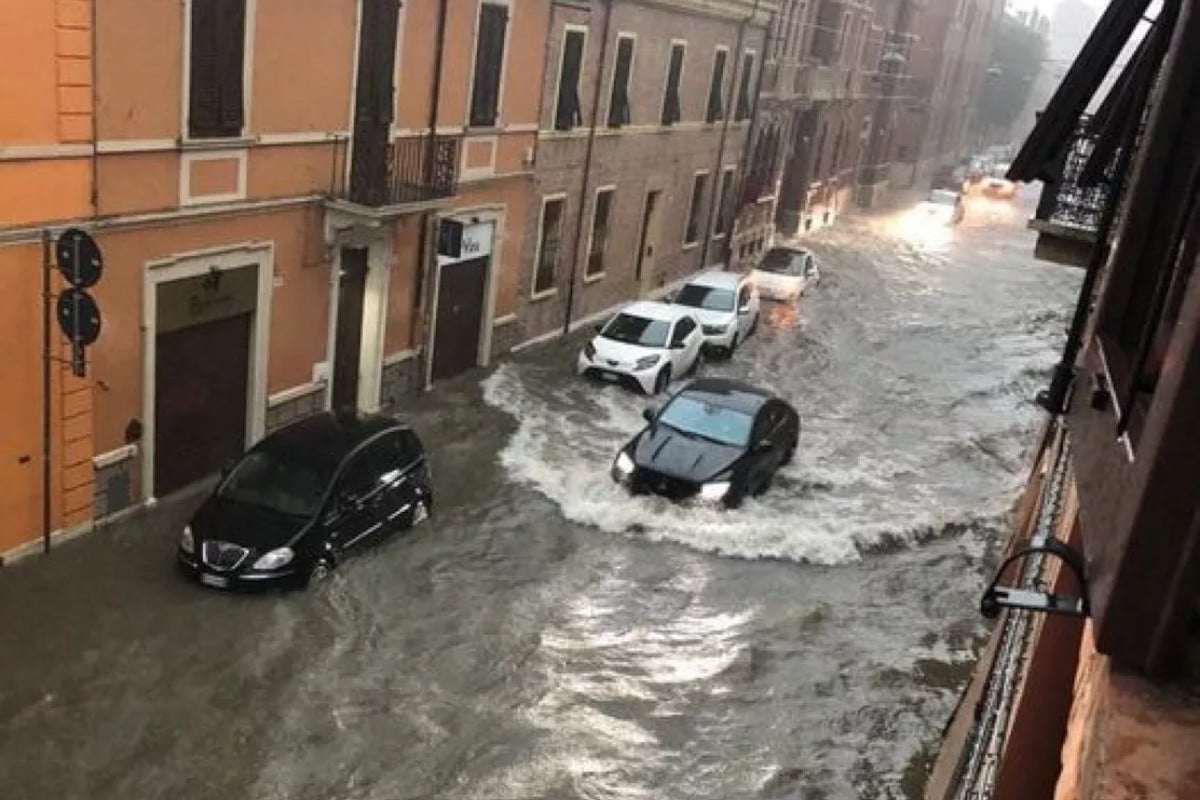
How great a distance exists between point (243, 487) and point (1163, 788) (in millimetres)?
11269

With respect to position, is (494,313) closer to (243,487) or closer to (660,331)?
(660,331)

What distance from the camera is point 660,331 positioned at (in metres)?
21.3

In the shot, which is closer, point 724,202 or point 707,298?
point 707,298

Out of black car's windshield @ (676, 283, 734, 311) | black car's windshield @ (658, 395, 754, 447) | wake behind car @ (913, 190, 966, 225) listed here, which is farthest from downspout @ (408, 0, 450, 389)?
wake behind car @ (913, 190, 966, 225)

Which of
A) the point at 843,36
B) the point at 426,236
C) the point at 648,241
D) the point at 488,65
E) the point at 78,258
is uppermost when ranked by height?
the point at 843,36

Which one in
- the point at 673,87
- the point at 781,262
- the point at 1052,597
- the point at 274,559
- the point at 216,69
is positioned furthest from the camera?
the point at 781,262

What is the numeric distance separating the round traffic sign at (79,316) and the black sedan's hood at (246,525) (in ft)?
6.98

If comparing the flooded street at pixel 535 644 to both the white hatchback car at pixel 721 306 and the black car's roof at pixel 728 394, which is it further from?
the white hatchback car at pixel 721 306

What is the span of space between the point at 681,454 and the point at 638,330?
19.7ft

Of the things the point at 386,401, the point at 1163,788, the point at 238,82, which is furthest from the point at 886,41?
the point at 1163,788

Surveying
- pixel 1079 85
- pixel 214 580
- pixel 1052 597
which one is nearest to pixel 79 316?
pixel 214 580

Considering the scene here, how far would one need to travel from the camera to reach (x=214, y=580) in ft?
39.2

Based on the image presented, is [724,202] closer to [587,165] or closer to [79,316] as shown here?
[587,165]

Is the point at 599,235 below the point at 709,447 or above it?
above
